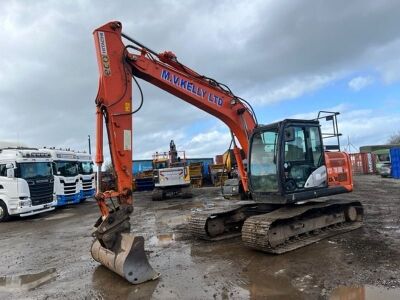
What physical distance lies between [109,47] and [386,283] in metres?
6.13

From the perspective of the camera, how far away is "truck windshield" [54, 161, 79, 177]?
20083 mm

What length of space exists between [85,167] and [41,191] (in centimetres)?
574

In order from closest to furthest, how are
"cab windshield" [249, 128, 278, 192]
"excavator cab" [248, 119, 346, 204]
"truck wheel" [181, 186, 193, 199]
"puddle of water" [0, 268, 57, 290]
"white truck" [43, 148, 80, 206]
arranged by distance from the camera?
"puddle of water" [0, 268, 57, 290] < "excavator cab" [248, 119, 346, 204] < "cab windshield" [249, 128, 278, 192] < "white truck" [43, 148, 80, 206] < "truck wheel" [181, 186, 193, 199]

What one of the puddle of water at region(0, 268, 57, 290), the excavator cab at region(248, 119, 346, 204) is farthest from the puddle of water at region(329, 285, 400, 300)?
the puddle of water at region(0, 268, 57, 290)

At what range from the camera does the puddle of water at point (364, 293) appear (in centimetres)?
518

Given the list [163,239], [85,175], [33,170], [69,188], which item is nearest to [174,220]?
[163,239]

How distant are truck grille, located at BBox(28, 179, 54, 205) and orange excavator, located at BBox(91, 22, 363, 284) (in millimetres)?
9705

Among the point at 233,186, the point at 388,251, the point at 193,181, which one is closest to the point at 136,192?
the point at 193,181

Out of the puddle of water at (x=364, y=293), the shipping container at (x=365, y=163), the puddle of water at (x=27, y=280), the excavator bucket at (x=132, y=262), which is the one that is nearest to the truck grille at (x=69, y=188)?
the puddle of water at (x=27, y=280)

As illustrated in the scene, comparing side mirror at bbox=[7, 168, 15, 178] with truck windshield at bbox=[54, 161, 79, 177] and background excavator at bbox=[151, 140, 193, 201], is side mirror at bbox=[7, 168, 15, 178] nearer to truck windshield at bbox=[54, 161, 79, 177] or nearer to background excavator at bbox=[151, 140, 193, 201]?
truck windshield at bbox=[54, 161, 79, 177]

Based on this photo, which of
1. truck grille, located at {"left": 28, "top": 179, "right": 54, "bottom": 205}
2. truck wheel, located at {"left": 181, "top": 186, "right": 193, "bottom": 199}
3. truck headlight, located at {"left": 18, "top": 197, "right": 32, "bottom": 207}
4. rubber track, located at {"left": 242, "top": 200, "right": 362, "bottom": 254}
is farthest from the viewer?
truck wheel, located at {"left": 181, "top": 186, "right": 193, "bottom": 199}

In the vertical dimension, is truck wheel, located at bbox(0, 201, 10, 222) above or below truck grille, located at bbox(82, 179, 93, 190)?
below

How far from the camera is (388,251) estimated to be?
7230mm

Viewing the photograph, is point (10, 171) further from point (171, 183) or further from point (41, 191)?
point (171, 183)
